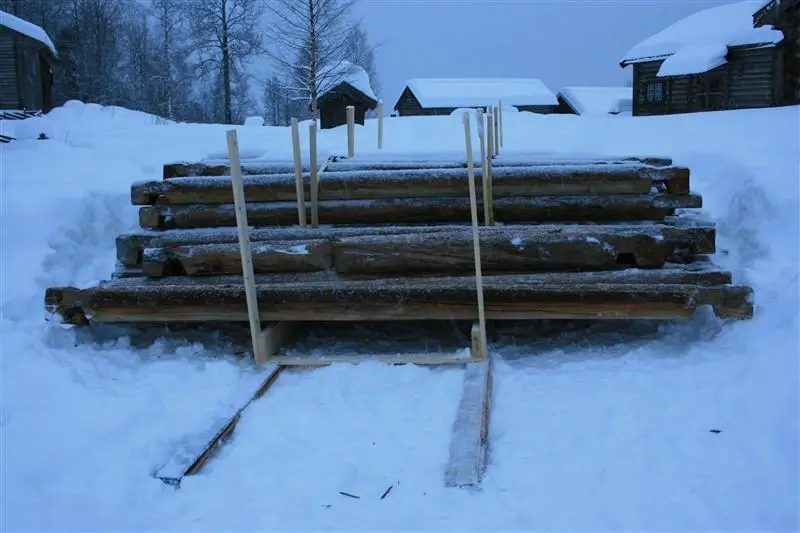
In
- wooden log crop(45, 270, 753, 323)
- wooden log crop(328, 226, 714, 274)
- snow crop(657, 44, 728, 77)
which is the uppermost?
snow crop(657, 44, 728, 77)

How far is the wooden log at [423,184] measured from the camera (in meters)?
5.71

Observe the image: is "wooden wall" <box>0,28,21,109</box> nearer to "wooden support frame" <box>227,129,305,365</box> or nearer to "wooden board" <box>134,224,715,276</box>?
"wooden board" <box>134,224,715,276</box>

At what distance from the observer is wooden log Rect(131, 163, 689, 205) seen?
5.71 meters

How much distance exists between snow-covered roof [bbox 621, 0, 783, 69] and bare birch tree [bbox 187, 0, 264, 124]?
618 inches

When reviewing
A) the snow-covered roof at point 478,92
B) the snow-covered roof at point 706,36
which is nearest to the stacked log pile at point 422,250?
the snow-covered roof at point 706,36

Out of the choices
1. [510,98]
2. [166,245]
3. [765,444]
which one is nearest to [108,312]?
[166,245]

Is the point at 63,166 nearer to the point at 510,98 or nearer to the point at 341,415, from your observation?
the point at 341,415

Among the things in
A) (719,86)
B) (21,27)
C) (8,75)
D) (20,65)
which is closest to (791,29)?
(719,86)

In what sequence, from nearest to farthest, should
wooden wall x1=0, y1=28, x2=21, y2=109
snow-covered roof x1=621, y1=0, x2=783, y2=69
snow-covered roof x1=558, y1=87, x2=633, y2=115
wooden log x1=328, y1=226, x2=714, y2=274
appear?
wooden log x1=328, y1=226, x2=714, y2=274
snow-covered roof x1=621, y1=0, x2=783, y2=69
wooden wall x1=0, y1=28, x2=21, y2=109
snow-covered roof x1=558, y1=87, x2=633, y2=115

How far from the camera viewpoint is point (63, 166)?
30.4 ft

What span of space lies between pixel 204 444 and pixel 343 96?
19591 mm

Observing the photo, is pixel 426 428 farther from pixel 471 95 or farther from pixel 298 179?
pixel 471 95

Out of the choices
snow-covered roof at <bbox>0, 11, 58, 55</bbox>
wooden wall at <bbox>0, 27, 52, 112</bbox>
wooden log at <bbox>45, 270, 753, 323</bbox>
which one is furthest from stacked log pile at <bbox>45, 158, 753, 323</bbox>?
wooden wall at <bbox>0, 27, 52, 112</bbox>

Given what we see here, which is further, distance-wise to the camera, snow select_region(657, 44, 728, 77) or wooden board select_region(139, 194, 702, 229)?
snow select_region(657, 44, 728, 77)
